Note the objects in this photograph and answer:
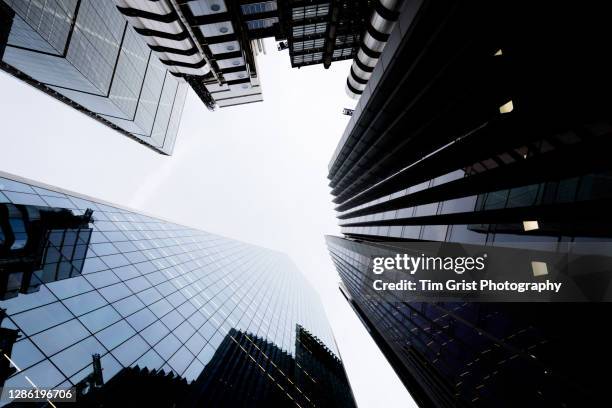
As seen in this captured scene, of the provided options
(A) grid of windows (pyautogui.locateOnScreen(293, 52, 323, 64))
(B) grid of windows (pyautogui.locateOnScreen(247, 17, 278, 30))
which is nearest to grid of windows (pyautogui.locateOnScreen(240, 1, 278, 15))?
(B) grid of windows (pyautogui.locateOnScreen(247, 17, 278, 30))

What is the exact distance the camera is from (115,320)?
16562 mm

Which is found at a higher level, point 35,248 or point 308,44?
point 308,44

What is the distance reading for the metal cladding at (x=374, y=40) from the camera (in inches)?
760

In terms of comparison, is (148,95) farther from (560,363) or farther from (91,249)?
(560,363)

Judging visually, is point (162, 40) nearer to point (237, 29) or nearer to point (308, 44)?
point (237, 29)

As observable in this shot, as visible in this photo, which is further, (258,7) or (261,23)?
(261,23)

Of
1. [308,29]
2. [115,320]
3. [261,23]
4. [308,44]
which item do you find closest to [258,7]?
[261,23]

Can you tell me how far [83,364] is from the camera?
12.7 metres

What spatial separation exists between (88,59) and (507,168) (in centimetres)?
4405

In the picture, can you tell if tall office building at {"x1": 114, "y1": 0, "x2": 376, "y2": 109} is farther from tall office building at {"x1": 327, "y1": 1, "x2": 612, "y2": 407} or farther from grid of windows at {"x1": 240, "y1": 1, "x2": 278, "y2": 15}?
tall office building at {"x1": 327, "y1": 1, "x2": 612, "y2": 407}

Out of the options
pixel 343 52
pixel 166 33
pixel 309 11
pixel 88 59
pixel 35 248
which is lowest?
pixel 35 248

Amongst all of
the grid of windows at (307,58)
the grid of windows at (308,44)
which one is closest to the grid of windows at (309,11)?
the grid of windows at (308,44)

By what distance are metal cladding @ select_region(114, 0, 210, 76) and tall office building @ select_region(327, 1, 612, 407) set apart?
21166 mm

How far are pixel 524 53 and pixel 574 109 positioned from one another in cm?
237
